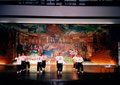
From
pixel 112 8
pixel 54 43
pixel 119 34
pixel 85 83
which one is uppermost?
pixel 112 8

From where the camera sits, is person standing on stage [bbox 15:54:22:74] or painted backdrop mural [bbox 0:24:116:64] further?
painted backdrop mural [bbox 0:24:116:64]

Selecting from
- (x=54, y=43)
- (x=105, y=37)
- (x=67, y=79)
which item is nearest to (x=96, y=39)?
(x=105, y=37)

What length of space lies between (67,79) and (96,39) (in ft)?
18.2

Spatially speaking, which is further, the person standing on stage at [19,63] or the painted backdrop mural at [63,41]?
the painted backdrop mural at [63,41]

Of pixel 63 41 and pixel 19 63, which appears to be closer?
pixel 19 63

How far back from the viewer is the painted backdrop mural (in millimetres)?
9281

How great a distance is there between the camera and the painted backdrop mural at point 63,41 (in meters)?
9.28

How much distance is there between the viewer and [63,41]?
30.6 feet

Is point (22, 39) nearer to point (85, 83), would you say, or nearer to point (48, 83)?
point (48, 83)

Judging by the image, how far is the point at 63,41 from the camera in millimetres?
9328

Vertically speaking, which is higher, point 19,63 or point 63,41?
point 63,41

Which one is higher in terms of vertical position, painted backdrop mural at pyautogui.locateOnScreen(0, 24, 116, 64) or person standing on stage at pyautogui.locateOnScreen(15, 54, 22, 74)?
painted backdrop mural at pyautogui.locateOnScreen(0, 24, 116, 64)

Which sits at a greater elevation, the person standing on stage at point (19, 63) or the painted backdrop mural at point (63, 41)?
the painted backdrop mural at point (63, 41)

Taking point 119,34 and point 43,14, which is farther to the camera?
point 119,34
